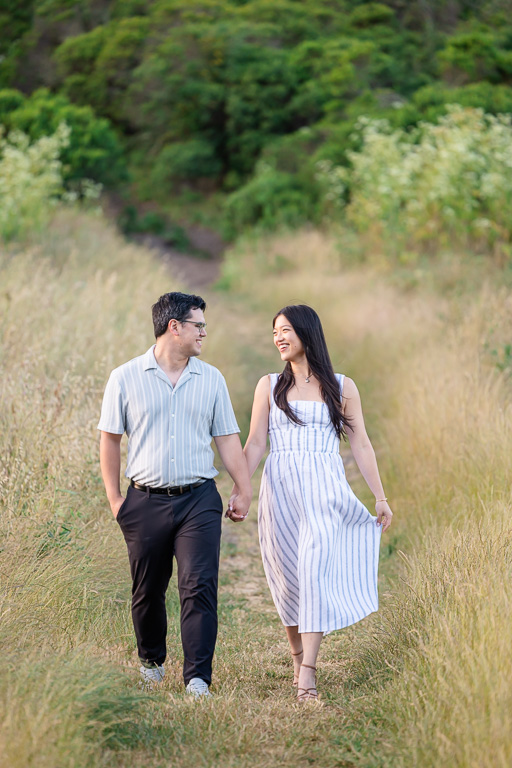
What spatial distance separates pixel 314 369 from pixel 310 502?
63 cm

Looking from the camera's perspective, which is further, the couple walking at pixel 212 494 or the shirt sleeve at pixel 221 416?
the shirt sleeve at pixel 221 416

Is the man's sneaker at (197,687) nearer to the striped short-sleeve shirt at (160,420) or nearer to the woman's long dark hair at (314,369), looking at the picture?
the striped short-sleeve shirt at (160,420)

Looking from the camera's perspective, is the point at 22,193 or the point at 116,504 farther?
the point at 22,193

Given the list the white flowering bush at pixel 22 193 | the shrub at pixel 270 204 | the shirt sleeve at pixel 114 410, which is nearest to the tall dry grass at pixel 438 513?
the shirt sleeve at pixel 114 410

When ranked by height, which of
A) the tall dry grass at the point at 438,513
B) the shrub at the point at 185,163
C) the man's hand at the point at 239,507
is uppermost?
the man's hand at the point at 239,507

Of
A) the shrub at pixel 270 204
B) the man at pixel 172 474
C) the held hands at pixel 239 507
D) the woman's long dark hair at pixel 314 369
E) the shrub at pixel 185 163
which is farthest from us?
the shrub at pixel 185 163

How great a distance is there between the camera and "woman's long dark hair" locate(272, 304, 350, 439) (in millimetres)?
3973

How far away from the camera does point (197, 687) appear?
3539 mm

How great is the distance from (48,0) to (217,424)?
34.1m

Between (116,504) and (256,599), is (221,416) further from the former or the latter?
(256,599)

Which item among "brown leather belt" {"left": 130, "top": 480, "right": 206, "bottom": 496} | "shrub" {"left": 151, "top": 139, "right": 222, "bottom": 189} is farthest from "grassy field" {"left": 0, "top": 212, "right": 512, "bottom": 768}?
"shrub" {"left": 151, "top": 139, "right": 222, "bottom": 189}

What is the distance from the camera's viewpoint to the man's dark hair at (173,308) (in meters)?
3.75

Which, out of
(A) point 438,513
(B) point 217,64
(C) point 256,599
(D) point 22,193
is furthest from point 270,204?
(C) point 256,599

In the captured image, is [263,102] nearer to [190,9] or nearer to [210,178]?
[210,178]
